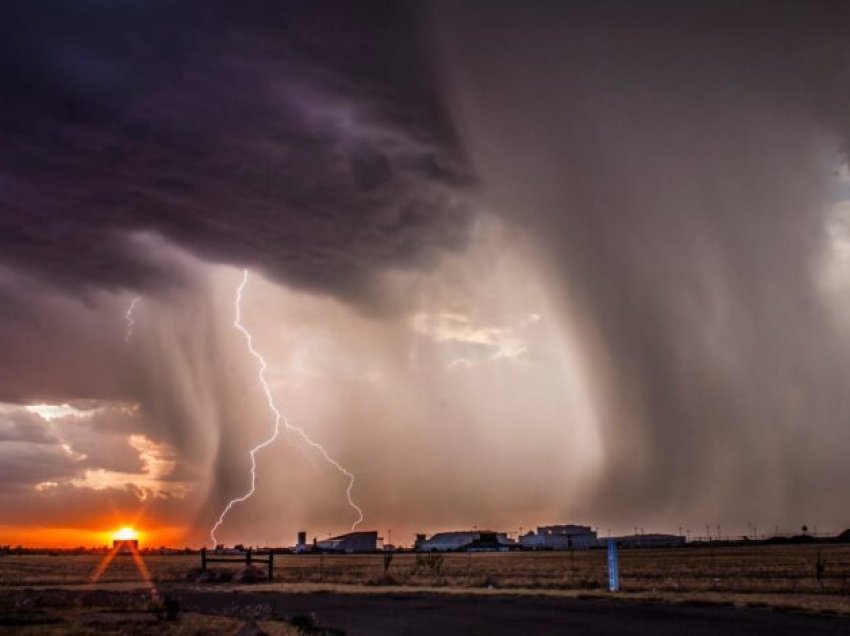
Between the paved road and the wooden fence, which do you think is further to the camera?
the wooden fence

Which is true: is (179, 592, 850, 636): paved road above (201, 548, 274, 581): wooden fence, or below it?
below

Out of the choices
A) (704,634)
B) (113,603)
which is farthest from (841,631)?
(113,603)

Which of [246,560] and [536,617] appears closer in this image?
[536,617]

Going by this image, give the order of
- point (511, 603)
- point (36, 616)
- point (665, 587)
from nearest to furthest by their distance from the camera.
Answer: point (36, 616), point (511, 603), point (665, 587)

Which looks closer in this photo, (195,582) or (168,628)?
(168,628)

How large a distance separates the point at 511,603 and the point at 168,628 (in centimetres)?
1297

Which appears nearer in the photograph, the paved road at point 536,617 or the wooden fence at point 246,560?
the paved road at point 536,617

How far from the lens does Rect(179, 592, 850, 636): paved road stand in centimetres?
1855

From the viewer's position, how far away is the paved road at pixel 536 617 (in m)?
18.5

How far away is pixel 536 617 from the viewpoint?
72.4 feet

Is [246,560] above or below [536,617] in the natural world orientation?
above

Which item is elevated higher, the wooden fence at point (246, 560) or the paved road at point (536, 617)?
the wooden fence at point (246, 560)

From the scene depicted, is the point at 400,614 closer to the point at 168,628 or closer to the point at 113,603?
the point at 168,628

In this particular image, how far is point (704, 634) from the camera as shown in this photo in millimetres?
17359
